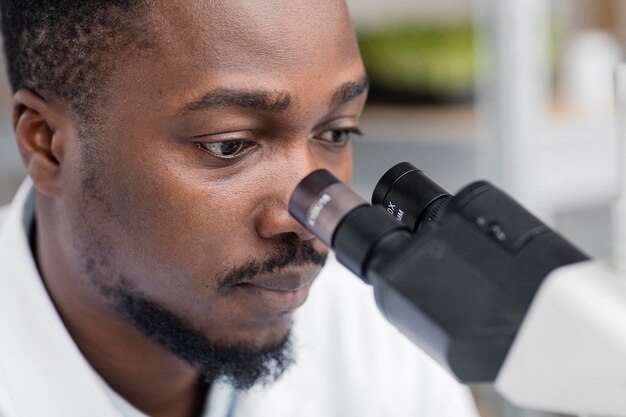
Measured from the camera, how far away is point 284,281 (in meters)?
0.82

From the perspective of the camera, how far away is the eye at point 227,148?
0.81m

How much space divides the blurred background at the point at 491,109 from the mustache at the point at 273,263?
1.24 metres

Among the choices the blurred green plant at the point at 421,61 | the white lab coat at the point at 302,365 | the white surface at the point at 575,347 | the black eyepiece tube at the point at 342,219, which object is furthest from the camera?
the blurred green plant at the point at 421,61

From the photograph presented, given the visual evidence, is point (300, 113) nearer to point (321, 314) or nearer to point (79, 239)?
point (79, 239)

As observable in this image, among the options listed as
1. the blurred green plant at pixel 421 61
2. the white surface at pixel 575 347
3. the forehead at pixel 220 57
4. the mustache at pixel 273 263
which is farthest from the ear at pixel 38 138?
the blurred green plant at pixel 421 61

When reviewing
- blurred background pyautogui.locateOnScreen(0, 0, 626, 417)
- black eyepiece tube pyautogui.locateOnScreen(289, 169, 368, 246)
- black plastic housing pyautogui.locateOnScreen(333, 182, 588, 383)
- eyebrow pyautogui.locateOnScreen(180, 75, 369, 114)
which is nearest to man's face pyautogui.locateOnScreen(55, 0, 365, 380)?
eyebrow pyautogui.locateOnScreen(180, 75, 369, 114)

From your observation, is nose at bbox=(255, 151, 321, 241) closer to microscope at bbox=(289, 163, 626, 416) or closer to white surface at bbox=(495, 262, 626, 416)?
microscope at bbox=(289, 163, 626, 416)

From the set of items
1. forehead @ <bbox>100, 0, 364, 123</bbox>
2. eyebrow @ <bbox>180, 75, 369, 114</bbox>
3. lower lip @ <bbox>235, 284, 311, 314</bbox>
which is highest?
forehead @ <bbox>100, 0, 364, 123</bbox>

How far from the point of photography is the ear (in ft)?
2.93

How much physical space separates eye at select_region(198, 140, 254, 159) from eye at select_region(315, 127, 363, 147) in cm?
9

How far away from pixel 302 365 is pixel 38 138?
44 cm

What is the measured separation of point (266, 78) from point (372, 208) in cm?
24

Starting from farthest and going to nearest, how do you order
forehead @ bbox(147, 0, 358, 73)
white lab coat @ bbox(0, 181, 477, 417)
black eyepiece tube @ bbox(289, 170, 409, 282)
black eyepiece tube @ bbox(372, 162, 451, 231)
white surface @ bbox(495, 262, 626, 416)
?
white lab coat @ bbox(0, 181, 477, 417), forehead @ bbox(147, 0, 358, 73), black eyepiece tube @ bbox(372, 162, 451, 231), black eyepiece tube @ bbox(289, 170, 409, 282), white surface @ bbox(495, 262, 626, 416)

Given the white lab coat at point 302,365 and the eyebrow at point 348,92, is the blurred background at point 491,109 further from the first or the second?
the eyebrow at point 348,92
